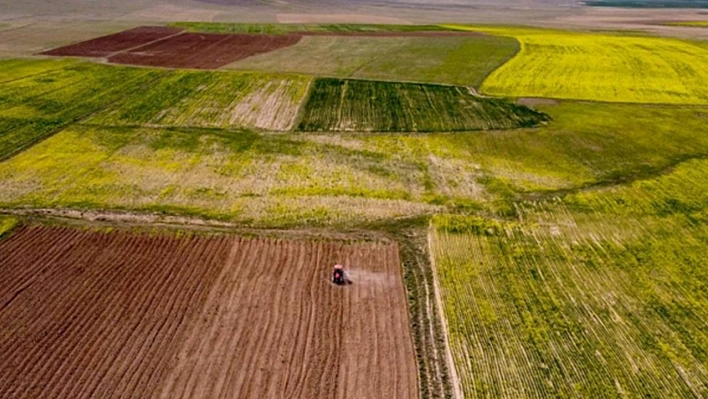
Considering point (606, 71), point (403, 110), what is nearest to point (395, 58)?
point (403, 110)

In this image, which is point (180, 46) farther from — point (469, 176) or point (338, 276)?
point (338, 276)

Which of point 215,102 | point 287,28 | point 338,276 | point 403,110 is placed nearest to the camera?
point 338,276

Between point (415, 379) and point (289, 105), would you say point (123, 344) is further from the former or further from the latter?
point (289, 105)

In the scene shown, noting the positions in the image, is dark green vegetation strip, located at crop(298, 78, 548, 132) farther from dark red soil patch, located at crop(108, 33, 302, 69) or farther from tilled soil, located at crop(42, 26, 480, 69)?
tilled soil, located at crop(42, 26, 480, 69)

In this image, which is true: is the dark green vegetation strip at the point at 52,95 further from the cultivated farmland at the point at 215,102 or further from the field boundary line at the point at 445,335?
the field boundary line at the point at 445,335

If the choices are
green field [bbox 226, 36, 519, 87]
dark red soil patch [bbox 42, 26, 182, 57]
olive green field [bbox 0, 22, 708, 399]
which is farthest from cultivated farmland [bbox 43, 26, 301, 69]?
olive green field [bbox 0, 22, 708, 399]
